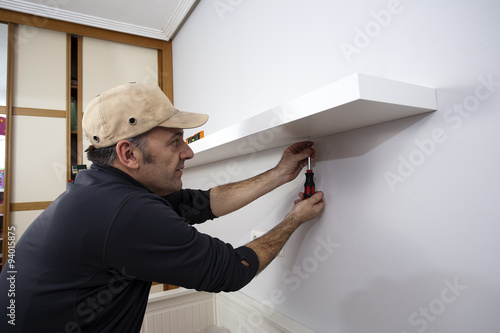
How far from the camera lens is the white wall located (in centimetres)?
59

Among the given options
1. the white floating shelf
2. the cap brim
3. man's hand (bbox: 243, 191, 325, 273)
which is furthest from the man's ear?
man's hand (bbox: 243, 191, 325, 273)

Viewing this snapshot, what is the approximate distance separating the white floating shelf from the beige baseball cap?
22 cm

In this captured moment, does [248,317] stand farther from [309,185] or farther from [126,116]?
→ [126,116]

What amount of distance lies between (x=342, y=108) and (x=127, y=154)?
1.90ft

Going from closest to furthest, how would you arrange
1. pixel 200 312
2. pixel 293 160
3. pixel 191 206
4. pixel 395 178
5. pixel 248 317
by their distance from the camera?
pixel 395 178, pixel 293 160, pixel 191 206, pixel 248 317, pixel 200 312

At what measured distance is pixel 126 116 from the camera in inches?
31.7

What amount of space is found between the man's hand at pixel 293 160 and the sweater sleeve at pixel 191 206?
32 cm

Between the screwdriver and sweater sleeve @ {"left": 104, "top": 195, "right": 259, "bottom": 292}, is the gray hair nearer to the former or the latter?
sweater sleeve @ {"left": 104, "top": 195, "right": 259, "bottom": 292}

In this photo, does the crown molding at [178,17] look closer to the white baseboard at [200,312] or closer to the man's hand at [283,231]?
the man's hand at [283,231]

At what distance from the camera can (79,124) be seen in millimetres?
2051

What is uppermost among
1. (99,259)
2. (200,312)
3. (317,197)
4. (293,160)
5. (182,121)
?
(182,121)

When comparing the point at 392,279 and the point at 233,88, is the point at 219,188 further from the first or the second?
the point at 392,279

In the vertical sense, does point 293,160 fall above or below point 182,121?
below

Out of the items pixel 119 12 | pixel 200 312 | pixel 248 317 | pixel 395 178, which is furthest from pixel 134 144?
pixel 119 12
